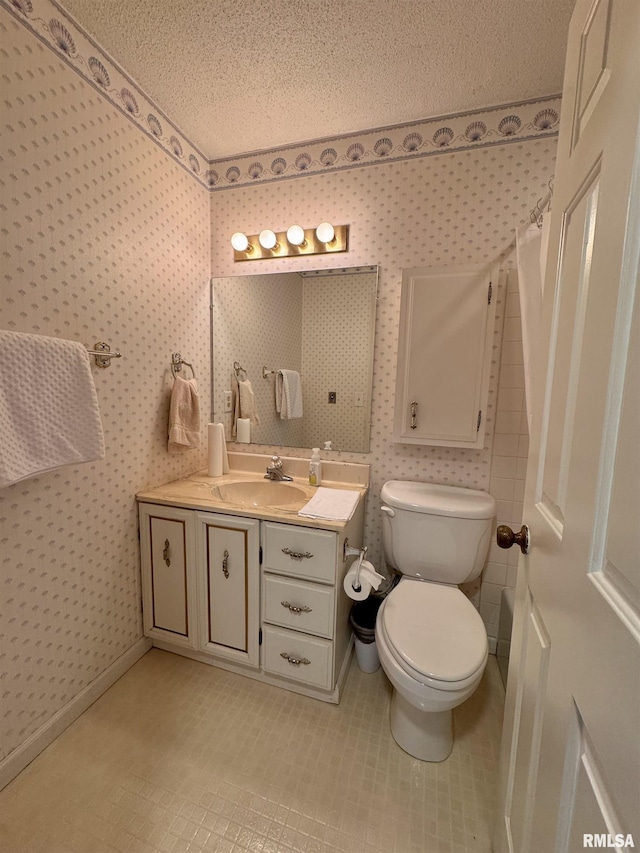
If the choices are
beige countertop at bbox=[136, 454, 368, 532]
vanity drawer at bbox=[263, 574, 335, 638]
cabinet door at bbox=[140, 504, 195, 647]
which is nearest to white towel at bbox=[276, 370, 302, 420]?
beige countertop at bbox=[136, 454, 368, 532]

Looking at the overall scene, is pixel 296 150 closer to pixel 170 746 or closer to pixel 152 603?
pixel 152 603

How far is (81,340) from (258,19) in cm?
122

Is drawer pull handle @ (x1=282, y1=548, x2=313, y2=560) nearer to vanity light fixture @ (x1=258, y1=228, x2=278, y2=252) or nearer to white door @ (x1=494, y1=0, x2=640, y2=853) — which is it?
white door @ (x1=494, y1=0, x2=640, y2=853)

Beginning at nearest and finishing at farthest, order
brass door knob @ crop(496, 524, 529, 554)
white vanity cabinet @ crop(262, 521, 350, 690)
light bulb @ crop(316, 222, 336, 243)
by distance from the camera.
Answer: brass door knob @ crop(496, 524, 529, 554)
white vanity cabinet @ crop(262, 521, 350, 690)
light bulb @ crop(316, 222, 336, 243)

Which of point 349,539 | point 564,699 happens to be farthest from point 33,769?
point 564,699

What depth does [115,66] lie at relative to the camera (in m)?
1.28

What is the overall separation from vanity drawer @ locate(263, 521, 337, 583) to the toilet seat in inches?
11.2

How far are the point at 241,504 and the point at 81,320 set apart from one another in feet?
3.08

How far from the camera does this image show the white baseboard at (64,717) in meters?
1.11

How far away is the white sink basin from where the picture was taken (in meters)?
1.70

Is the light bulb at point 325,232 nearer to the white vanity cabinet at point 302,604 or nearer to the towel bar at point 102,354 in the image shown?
the towel bar at point 102,354

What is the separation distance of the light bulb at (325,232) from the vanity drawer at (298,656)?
5.81 feet

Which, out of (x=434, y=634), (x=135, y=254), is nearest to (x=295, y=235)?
(x=135, y=254)

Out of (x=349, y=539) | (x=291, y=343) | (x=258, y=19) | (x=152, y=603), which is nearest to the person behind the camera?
(x=258, y=19)
